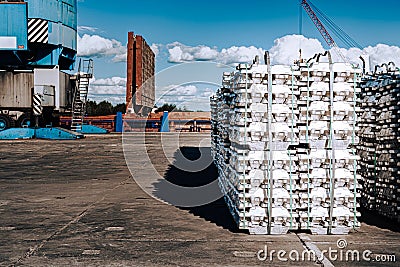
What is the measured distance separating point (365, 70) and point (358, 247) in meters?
2.94

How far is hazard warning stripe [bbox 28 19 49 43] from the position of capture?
75.3 feet

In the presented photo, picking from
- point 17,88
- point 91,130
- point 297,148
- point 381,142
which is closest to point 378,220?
point 381,142

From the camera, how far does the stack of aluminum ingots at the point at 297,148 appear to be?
5.86m

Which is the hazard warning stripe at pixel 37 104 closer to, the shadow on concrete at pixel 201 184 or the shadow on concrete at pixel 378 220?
the shadow on concrete at pixel 201 184

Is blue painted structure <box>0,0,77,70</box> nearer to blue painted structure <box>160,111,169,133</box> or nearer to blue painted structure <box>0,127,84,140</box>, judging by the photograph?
blue painted structure <box>0,127,84,140</box>

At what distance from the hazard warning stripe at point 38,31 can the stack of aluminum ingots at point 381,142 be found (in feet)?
61.1

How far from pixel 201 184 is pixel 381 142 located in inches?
183

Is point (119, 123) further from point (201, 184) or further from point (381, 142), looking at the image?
point (381, 142)

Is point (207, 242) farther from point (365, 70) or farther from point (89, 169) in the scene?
point (89, 169)

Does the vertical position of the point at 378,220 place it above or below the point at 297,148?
below

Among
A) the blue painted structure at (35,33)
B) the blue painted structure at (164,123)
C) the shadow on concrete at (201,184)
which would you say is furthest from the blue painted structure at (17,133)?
the blue painted structure at (164,123)

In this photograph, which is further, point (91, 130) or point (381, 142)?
point (91, 130)

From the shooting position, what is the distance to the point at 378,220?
22.3 feet

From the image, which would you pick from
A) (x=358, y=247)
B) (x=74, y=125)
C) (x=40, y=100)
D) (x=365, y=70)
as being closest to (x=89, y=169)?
(x=365, y=70)
